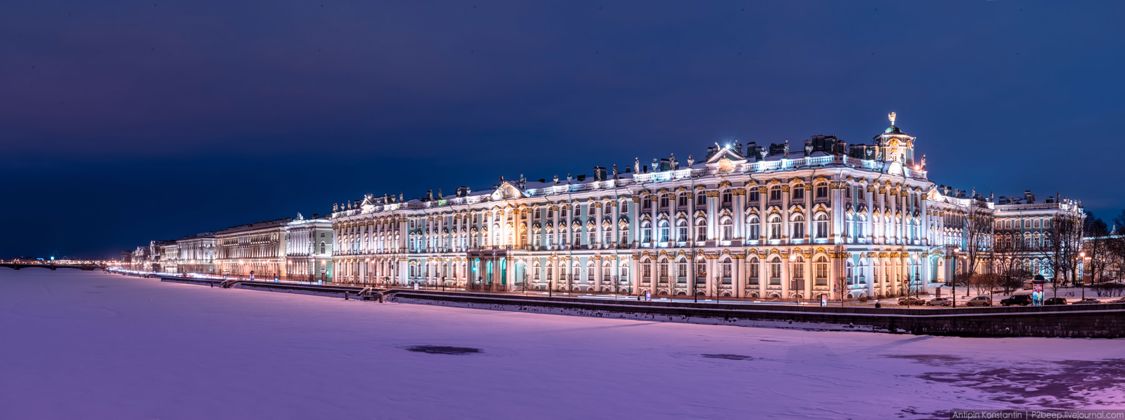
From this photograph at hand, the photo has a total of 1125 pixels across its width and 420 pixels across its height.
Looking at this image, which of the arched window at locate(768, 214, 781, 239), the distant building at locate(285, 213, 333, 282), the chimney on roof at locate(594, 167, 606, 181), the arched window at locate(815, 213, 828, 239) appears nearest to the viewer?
the arched window at locate(815, 213, 828, 239)

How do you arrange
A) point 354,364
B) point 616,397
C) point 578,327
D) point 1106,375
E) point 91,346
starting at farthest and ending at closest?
point 578,327 < point 91,346 < point 354,364 < point 1106,375 < point 616,397

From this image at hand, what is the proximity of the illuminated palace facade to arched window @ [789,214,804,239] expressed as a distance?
96 millimetres

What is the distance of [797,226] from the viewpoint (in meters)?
64.4

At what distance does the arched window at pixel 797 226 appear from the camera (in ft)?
210

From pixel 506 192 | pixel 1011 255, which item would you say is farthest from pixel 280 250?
pixel 1011 255

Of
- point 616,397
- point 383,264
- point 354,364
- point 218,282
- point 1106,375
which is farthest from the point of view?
point 218,282

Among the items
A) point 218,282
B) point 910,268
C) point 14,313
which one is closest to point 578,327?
point 910,268

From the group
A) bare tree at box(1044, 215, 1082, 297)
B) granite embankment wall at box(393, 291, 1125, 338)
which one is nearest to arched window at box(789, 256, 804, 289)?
granite embankment wall at box(393, 291, 1125, 338)

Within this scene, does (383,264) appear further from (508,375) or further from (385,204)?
(508,375)

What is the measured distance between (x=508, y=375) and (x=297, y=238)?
118 metres

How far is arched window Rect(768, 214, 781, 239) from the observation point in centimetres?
6525

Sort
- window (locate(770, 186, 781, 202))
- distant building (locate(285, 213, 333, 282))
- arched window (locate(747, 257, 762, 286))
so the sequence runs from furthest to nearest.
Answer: distant building (locate(285, 213, 333, 282)) < arched window (locate(747, 257, 762, 286)) < window (locate(770, 186, 781, 202))

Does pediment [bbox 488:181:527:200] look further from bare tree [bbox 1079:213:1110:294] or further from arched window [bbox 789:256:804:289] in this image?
bare tree [bbox 1079:213:1110:294]

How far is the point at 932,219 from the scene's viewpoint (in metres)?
89.2
